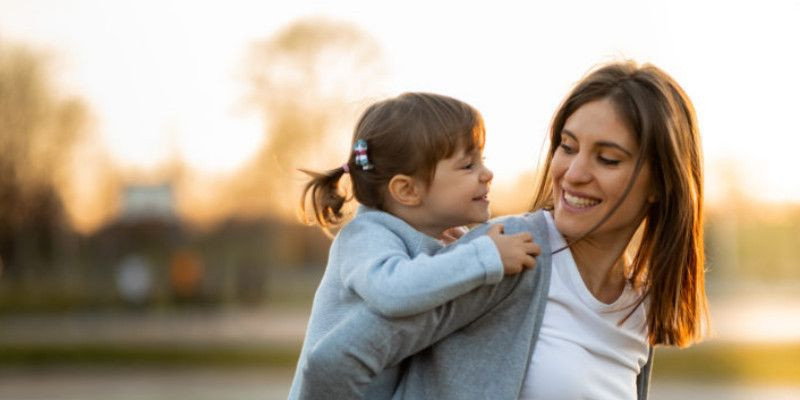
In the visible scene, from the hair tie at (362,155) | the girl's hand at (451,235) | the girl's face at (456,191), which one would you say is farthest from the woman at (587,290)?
the hair tie at (362,155)

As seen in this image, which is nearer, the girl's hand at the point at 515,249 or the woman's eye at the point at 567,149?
the girl's hand at the point at 515,249

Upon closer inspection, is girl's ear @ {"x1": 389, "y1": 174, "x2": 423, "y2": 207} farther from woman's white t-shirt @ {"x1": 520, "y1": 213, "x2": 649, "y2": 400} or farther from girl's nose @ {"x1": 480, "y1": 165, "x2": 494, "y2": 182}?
woman's white t-shirt @ {"x1": 520, "y1": 213, "x2": 649, "y2": 400}

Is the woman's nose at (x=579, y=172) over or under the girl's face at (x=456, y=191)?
over

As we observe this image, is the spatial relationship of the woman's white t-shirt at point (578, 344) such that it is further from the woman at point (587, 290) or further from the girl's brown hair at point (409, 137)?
the girl's brown hair at point (409, 137)

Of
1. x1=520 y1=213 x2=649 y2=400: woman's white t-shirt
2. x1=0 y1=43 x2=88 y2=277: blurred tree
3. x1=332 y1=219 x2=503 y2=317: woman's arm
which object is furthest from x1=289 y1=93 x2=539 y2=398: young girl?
x1=0 y1=43 x2=88 y2=277: blurred tree

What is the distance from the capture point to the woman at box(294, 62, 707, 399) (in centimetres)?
264

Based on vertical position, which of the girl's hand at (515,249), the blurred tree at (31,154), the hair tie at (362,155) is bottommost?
the blurred tree at (31,154)

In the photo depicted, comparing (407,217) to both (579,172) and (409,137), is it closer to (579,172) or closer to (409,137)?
(409,137)

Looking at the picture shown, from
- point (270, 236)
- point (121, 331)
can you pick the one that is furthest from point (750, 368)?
point (270, 236)

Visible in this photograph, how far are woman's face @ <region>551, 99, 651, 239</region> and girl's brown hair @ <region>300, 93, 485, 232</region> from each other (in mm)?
231

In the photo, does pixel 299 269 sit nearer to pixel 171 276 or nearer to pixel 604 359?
pixel 171 276

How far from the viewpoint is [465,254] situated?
8.63 feet

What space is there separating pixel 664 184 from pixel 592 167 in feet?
0.67

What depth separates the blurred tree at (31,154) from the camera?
108 feet
